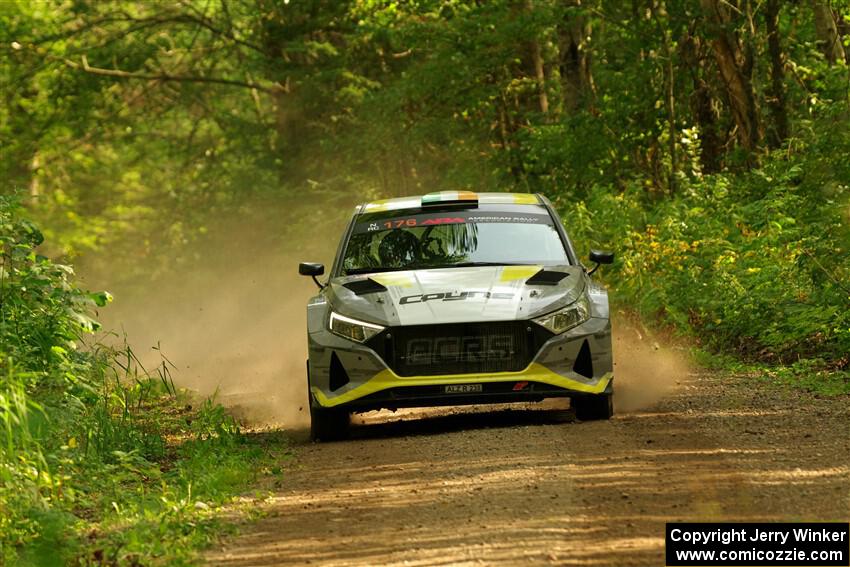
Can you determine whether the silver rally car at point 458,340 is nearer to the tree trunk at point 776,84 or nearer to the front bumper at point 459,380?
the front bumper at point 459,380

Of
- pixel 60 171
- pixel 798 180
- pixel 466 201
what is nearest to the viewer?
pixel 466 201

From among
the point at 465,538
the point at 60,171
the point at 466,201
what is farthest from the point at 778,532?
the point at 60,171

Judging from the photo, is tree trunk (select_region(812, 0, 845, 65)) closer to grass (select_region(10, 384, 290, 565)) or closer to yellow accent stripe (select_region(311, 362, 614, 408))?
yellow accent stripe (select_region(311, 362, 614, 408))

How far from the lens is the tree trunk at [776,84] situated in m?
21.2

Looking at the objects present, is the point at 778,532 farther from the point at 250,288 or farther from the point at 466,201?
the point at 250,288

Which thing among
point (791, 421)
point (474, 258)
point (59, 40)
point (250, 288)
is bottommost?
point (250, 288)

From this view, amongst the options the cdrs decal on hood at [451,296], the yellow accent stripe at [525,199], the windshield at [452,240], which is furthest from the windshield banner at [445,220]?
the cdrs decal on hood at [451,296]

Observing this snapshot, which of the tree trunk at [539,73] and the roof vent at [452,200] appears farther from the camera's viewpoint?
the tree trunk at [539,73]

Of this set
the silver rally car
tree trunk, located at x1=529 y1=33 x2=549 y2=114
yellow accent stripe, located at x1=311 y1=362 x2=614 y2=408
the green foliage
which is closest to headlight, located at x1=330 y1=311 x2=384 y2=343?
the silver rally car

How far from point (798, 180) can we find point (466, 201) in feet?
28.6

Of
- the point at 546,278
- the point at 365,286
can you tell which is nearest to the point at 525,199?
the point at 546,278

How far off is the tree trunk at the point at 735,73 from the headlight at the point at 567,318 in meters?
12.2

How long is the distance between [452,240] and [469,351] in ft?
5.36

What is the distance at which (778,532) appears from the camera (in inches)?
250
